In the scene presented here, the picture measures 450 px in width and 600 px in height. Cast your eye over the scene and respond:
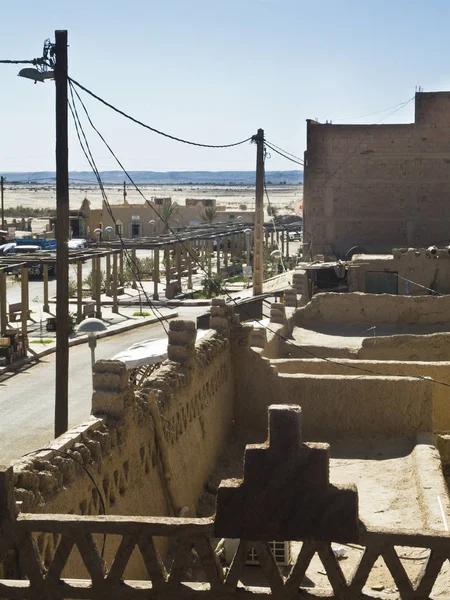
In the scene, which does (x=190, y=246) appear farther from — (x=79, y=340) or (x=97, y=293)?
(x=79, y=340)

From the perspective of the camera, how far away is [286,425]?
277 inches

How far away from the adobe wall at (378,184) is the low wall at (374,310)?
1990 cm

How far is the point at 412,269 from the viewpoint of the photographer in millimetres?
A: 30844

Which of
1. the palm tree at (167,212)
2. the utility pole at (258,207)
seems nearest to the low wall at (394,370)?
the utility pole at (258,207)

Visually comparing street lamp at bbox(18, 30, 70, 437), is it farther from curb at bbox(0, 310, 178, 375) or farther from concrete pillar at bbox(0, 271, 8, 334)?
concrete pillar at bbox(0, 271, 8, 334)

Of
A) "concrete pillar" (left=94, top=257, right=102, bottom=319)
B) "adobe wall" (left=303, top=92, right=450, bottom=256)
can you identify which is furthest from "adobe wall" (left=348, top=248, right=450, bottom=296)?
"adobe wall" (left=303, top=92, right=450, bottom=256)

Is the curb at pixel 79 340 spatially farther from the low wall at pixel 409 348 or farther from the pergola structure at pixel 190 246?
the low wall at pixel 409 348

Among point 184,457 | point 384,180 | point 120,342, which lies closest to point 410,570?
point 184,457

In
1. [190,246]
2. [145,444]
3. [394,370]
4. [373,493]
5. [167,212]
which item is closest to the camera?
[145,444]

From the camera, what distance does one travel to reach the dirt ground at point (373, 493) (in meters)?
12.0

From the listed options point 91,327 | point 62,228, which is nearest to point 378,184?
point 91,327

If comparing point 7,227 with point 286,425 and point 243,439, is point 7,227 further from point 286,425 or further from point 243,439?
point 286,425

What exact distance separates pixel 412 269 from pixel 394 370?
44.0 feet

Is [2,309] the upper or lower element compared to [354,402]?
lower
